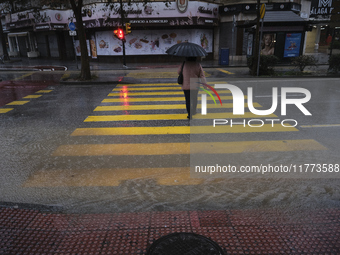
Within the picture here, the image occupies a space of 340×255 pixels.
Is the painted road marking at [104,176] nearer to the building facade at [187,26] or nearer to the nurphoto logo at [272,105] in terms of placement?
the nurphoto logo at [272,105]

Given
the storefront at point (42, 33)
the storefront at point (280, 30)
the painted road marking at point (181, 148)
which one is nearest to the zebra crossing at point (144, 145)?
the painted road marking at point (181, 148)

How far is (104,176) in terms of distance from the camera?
4.68m

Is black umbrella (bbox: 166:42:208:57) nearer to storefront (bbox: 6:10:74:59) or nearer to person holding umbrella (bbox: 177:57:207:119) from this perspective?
person holding umbrella (bbox: 177:57:207:119)

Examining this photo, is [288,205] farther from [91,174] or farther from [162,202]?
[91,174]

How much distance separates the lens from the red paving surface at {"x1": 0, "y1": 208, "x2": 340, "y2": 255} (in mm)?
2973

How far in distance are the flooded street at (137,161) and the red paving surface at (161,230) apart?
247mm

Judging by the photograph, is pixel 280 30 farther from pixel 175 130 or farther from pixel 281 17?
pixel 175 130

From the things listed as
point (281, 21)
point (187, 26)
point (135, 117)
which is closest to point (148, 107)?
point (135, 117)

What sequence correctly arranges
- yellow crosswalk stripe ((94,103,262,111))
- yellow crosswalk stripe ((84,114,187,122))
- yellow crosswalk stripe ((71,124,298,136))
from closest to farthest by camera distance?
yellow crosswalk stripe ((71,124,298,136)) → yellow crosswalk stripe ((84,114,187,122)) → yellow crosswalk stripe ((94,103,262,111))

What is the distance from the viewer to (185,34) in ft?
85.2

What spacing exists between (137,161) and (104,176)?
2.54ft

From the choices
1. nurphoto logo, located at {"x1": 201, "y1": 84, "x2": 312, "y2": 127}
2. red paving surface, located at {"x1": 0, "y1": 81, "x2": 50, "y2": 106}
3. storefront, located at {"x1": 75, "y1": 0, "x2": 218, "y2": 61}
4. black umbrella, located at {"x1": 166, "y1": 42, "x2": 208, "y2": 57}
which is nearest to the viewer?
black umbrella, located at {"x1": 166, "y1": 42, "x2": 208, "y2": 57}

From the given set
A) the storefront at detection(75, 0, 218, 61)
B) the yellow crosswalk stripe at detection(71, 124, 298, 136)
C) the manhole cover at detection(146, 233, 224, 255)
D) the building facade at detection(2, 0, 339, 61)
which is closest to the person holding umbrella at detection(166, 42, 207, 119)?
the yellow crosswalk stripe at detection(71, 124, 298, 136)

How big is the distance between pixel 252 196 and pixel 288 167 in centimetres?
128
